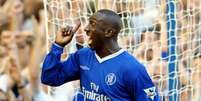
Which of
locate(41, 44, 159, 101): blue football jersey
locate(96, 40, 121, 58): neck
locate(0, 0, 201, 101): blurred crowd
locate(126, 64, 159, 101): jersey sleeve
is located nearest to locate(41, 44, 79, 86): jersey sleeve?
locate(41, 44, 159, 101): blue football jersey

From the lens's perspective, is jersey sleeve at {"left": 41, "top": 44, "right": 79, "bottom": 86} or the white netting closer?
jersey sleeve at {"left": 41, "top": 44, "right": 79, "bottom": 86}

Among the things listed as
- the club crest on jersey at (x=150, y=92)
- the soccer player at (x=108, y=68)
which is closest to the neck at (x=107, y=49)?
the soccer player at (x=108, y=68)

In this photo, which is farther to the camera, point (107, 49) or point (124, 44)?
point (124, 44)

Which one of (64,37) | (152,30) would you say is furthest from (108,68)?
(152,30)

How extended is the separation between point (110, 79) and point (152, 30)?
1.34m

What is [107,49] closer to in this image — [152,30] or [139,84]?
[139,84]

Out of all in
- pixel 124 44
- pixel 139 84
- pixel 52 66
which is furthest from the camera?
pixel 124 44

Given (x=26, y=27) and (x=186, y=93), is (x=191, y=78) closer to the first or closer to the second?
(x=186, y=93)

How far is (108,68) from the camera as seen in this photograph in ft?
8.17

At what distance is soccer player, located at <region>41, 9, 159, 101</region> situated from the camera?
2.45 meters

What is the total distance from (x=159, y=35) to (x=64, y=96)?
2.43ft

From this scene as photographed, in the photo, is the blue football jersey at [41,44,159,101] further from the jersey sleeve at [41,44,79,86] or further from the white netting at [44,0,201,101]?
the white netting at [44,0,201,101]

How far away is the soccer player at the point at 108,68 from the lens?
2451mm

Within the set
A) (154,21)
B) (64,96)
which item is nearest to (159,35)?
(154,21)
